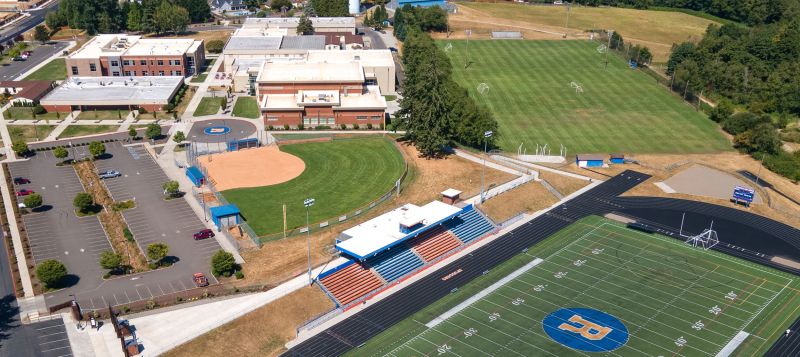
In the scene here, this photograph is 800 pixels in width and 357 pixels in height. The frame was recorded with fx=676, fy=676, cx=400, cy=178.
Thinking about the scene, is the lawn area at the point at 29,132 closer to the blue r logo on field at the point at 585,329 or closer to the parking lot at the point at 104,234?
the parking lot at the point at 104,234

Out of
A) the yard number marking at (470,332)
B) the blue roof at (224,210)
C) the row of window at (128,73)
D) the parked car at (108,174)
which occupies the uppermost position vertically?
the row of window at (128,73)

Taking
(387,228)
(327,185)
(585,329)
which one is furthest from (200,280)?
(585,329)

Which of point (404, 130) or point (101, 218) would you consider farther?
point (404, 130)

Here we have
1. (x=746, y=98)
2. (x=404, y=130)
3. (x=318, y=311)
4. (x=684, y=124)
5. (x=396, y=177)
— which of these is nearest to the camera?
(x=318, y=311)

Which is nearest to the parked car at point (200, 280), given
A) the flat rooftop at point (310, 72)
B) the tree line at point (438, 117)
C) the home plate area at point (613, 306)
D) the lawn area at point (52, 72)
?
the home plate area at point (613, 306)

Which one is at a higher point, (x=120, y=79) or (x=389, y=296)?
(x=120, y=79)

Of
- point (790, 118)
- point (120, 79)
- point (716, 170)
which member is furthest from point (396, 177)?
point (790, 118)

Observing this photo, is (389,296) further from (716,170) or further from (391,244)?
(716,170)

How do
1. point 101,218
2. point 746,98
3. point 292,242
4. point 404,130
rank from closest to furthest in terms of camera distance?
point 292,242, point 101,218, point 404,130, point 746,98
